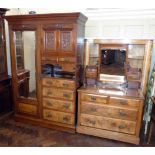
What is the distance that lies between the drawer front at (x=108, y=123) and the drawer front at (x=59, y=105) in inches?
9.8

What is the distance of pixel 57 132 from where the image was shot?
8.75 ft

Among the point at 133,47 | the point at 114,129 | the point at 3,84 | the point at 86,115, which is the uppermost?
the point at 133,47

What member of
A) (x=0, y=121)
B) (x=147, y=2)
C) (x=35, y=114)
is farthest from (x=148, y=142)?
(x=0, y=121)

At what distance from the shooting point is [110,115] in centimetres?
239

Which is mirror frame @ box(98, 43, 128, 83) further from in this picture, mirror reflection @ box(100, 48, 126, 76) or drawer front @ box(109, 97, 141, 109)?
drawer front @ box(109, 97, 141, 109)

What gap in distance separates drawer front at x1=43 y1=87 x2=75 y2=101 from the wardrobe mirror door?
27cm

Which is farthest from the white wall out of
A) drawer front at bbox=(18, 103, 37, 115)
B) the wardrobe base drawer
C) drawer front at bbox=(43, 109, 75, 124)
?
drawer front at bbox=(18, 103, 37, 115)

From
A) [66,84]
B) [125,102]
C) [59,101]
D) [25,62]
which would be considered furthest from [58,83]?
[125,102]

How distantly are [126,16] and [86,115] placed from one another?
179 centimetres

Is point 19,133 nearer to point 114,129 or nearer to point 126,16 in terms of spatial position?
point 114,129

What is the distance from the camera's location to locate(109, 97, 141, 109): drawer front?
2252 mm

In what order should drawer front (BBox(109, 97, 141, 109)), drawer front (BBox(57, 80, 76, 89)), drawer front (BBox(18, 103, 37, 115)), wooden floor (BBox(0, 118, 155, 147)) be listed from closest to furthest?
drawer front (BBox(109, 97, 141, 109))
wooden floor (BBox(0, 118, 155, 147))
drawer front (BBox(57, 80, 76, 89))
drawer front (BBox(18, 103, 37, 115))

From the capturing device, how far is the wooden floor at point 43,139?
236 cm

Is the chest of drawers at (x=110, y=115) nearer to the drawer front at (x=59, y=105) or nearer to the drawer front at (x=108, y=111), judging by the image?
the drawer front at (x=108, y=111)
